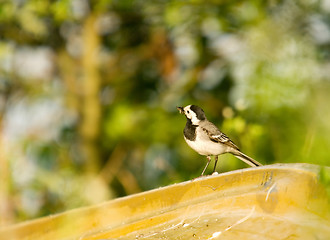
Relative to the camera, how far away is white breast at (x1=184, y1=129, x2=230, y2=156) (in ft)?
6.77

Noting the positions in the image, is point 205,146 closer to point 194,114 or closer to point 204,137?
point 204,137

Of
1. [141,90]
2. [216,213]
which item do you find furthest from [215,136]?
[141,90]

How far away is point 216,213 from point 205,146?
591mm

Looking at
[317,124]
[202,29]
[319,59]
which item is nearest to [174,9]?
[202,29]

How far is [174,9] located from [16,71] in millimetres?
1653

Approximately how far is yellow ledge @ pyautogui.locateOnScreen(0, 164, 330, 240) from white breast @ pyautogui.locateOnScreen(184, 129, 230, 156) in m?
0.44

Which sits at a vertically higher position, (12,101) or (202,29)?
(202,29)

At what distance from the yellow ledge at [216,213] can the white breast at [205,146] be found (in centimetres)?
44

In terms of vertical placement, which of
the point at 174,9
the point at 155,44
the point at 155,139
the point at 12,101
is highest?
the point at 174,9

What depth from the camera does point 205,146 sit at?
2072mm

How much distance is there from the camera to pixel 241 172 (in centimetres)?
152

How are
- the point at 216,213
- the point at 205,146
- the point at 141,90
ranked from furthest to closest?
the point at 141,90 → the point at 205,146 → the point at 216,213

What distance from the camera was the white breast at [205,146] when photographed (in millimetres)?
2062

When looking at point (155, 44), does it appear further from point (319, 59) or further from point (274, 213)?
point (274, 213)
